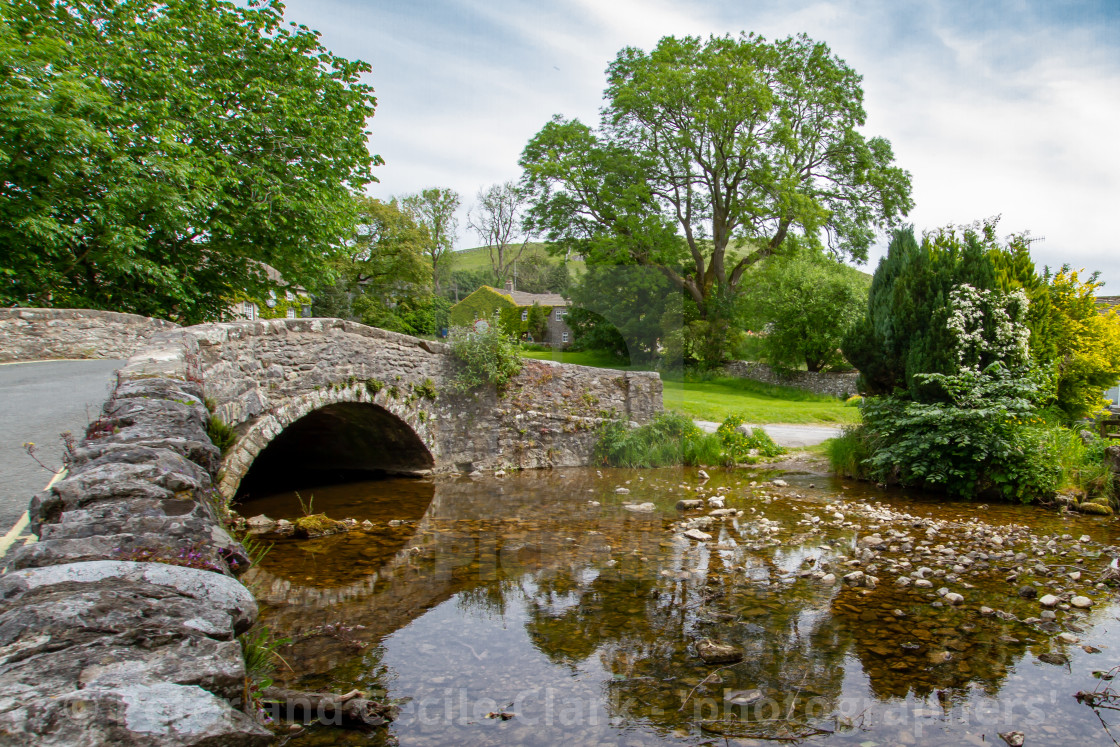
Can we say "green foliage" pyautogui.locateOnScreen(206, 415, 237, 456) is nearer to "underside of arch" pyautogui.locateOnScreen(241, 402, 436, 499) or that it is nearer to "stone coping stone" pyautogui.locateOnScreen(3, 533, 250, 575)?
"underside of arch" pyautogui.locateOnScreen(241, 402, 436, 499)

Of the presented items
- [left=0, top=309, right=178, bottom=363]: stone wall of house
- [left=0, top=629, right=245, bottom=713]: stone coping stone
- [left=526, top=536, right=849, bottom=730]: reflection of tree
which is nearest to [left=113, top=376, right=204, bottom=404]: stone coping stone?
[left=0, top=629, right=245, bottom=713]: stone coping stone

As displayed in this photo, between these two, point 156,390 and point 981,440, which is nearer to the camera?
point 156,390

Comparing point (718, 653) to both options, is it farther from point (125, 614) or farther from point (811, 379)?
point (811, 379)

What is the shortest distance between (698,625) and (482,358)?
26.2 ft

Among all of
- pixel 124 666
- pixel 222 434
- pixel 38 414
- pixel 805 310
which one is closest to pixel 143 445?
pixel 124 666

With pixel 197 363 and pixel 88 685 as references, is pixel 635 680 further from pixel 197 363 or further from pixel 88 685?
pixel 197 363

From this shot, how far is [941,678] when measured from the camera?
429 cm

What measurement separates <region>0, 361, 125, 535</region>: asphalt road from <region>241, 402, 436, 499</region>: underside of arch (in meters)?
3.19

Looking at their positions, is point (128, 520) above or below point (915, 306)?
below

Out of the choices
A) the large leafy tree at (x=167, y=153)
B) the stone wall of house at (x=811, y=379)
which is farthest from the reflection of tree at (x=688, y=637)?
the stone wall of house at (x=811, y=379)

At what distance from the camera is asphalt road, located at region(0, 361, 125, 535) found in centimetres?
474

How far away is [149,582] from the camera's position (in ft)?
7.41

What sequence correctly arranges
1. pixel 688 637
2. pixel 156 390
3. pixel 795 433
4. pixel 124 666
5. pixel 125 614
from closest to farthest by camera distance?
pixel 124 666 < pixel 125 614 < pixel 156 390 < pixel 688 637 < pixel 795 433

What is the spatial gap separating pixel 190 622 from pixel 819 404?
2326 centimetres
